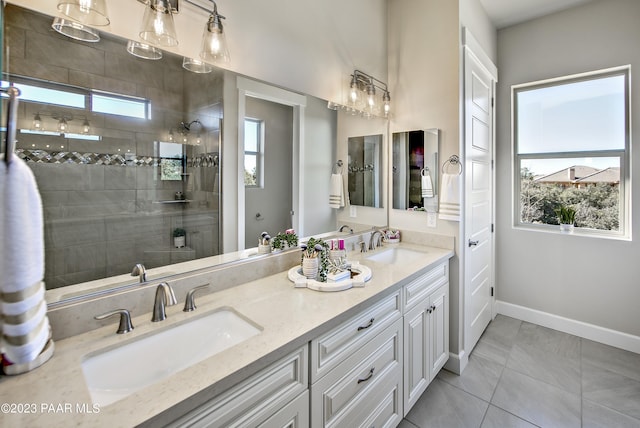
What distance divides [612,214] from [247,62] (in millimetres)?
3154

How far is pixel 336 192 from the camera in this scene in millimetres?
2223

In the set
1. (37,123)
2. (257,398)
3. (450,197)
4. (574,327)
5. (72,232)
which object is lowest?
(574,327)

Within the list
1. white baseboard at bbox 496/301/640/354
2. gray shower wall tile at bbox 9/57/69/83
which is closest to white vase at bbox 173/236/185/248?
gray shower wall tile at bbox 9/57/69/83

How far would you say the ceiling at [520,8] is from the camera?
2566mm

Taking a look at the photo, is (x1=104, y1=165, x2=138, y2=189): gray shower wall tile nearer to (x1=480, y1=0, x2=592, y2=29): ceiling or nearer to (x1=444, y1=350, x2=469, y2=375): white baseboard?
(x1=444, y1=350, x2=469, y2=375): white baseboard

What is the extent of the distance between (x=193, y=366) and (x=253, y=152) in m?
1.09

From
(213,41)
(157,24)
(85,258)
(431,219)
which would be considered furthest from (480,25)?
(85,258)

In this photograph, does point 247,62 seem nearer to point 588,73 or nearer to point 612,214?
point 588,73

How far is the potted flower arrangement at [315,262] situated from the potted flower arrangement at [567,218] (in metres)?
2.50

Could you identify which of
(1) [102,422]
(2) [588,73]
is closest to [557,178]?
(2) [588,73]

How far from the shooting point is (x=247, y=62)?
5.10 feet

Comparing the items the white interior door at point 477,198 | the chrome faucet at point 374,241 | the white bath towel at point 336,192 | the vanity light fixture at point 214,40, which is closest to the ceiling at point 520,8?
the white interior door at point 477,198

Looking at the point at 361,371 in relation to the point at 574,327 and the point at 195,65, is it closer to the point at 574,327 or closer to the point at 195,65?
the point at 195,65

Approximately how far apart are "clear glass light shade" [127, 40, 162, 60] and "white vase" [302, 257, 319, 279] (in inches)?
43.1
